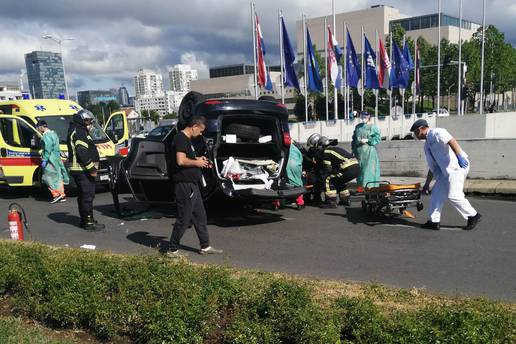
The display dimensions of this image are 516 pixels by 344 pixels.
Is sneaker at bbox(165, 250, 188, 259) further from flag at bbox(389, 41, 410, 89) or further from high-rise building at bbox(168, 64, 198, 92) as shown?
high-rise building at bbox(168, 64, 198, 92)

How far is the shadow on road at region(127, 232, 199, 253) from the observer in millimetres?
6617

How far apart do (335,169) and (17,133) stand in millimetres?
8007

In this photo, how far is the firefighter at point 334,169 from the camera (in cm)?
892

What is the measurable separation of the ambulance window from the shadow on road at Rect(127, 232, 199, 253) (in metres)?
5.32

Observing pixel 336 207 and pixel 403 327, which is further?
pixel 336 207

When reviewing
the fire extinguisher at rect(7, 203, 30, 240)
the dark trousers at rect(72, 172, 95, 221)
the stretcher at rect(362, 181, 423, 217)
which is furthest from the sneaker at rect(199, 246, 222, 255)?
the fire extinguisher at rect(7, 203, 30, 240)

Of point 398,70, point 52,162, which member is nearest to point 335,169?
point 52,162

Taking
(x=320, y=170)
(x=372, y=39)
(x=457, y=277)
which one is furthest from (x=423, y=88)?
(x=457, y=277)

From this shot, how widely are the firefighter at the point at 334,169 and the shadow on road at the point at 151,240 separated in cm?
355

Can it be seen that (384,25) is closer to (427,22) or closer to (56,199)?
(427,22)

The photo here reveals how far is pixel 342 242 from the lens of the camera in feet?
21.9

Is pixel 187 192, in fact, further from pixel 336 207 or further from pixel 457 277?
pixel 336 207

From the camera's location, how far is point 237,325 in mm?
3469

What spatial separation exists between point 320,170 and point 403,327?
20.4 feet
